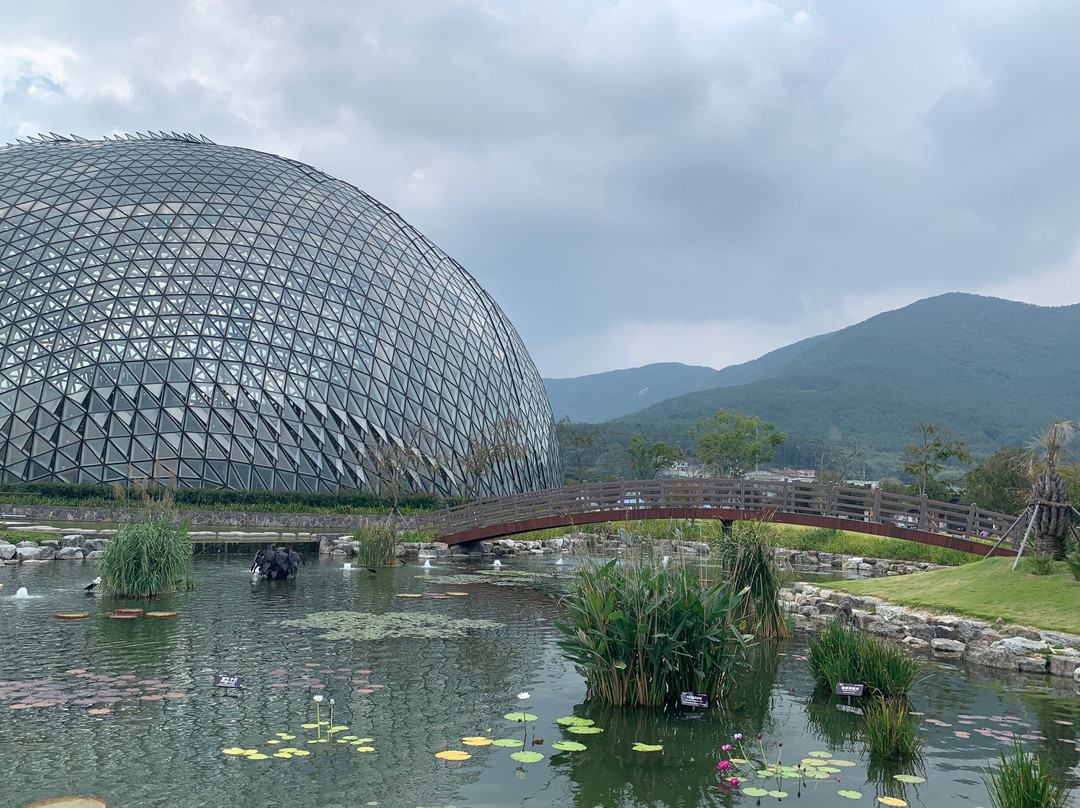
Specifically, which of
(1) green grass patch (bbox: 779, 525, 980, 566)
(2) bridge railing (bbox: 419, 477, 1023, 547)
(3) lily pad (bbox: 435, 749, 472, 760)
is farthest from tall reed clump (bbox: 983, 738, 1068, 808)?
(1) green grass patch (bbox: 779, 525, 980, 566)

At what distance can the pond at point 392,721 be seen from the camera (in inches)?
287

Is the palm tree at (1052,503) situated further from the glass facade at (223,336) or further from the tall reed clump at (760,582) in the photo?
the glass facade at (223,336)

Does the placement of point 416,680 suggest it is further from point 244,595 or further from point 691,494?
point 691,494

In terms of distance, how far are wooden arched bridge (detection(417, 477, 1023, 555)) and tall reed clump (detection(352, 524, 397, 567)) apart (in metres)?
6.41

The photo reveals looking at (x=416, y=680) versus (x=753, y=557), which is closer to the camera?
(x=416, y=680)

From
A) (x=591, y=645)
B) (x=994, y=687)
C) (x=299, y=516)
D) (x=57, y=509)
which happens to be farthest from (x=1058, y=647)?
(x=57, y=509)

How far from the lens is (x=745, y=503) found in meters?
30.5

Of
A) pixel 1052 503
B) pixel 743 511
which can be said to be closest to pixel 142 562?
pixel 743 511

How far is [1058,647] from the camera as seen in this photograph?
13.5 metres

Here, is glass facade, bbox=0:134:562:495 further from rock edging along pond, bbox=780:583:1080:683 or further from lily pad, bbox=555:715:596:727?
lily pad, bbox=555:715:596:727

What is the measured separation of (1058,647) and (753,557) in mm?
5241

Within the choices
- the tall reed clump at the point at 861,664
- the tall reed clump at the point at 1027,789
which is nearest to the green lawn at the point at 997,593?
the tall reed clump at the point at 861,664

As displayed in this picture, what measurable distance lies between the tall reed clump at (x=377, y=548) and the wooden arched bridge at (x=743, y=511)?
21.0 ft

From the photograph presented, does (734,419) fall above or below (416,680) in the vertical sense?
above
